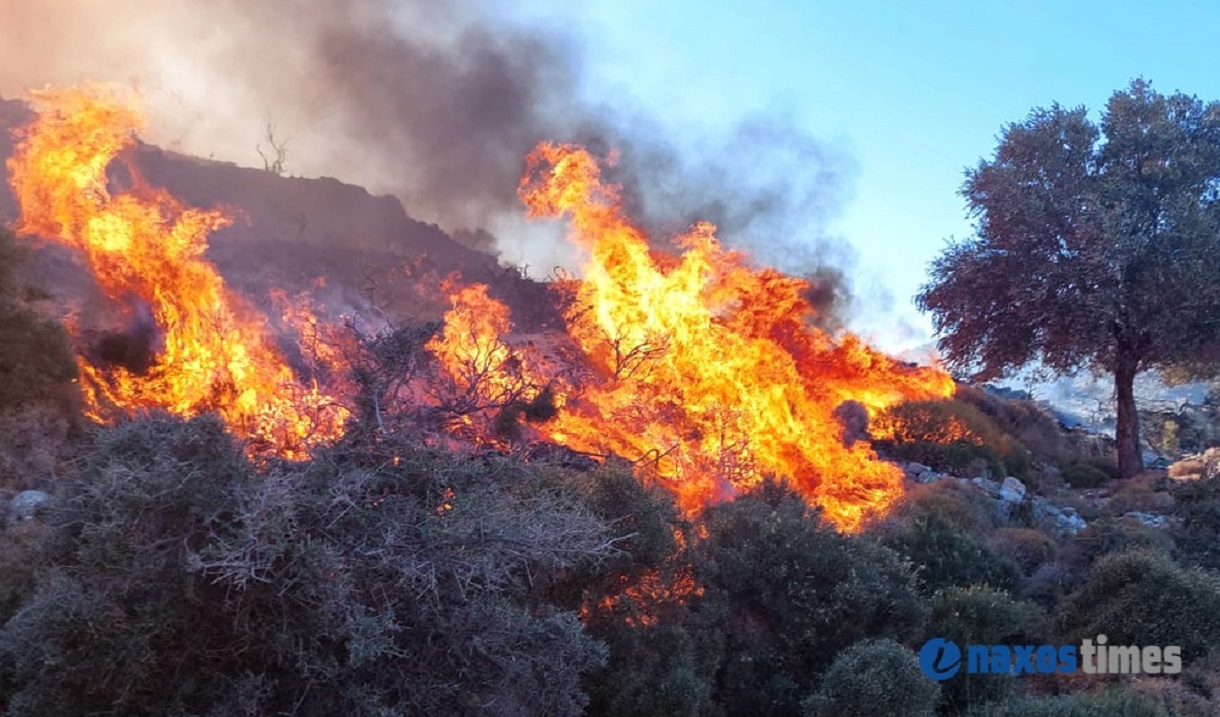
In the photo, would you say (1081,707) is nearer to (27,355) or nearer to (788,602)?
(788,602)

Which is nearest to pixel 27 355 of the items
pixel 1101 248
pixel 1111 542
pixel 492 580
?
pixel 492 580

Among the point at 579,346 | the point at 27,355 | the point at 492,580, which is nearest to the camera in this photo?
the point at 492,580

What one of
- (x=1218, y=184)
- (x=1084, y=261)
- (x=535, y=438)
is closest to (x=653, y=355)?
(x=535, y=438)

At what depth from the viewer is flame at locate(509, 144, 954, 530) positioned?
1429cm

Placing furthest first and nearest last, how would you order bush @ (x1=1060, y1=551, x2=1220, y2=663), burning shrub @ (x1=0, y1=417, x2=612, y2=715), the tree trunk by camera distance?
the tree trunk, bush @ (x1=1060, y1=551, x2=1220, y2=663), burning shrub @ (x1=0, y1=417, x2=612, y2=715)

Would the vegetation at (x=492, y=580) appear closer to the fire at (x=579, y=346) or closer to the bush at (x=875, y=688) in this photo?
the bush at (x=875, y=688)

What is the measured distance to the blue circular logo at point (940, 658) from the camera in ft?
33.5

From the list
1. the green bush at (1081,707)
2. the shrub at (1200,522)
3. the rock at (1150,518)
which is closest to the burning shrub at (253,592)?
the green bush at (1081,707)

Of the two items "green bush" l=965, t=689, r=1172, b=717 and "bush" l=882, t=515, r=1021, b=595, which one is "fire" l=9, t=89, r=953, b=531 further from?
"green bush" l=965, t=689, r=1172, b=717

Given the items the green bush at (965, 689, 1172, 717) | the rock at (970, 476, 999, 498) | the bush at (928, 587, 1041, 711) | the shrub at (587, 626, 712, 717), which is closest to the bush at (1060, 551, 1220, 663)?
the bush at (928, 587, 1041, 711)

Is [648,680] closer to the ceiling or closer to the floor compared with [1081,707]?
closer to the floor

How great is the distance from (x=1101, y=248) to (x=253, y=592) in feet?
70.8

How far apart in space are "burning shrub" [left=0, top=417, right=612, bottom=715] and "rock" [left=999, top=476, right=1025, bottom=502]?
13796 mm

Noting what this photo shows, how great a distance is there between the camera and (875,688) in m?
8.48
